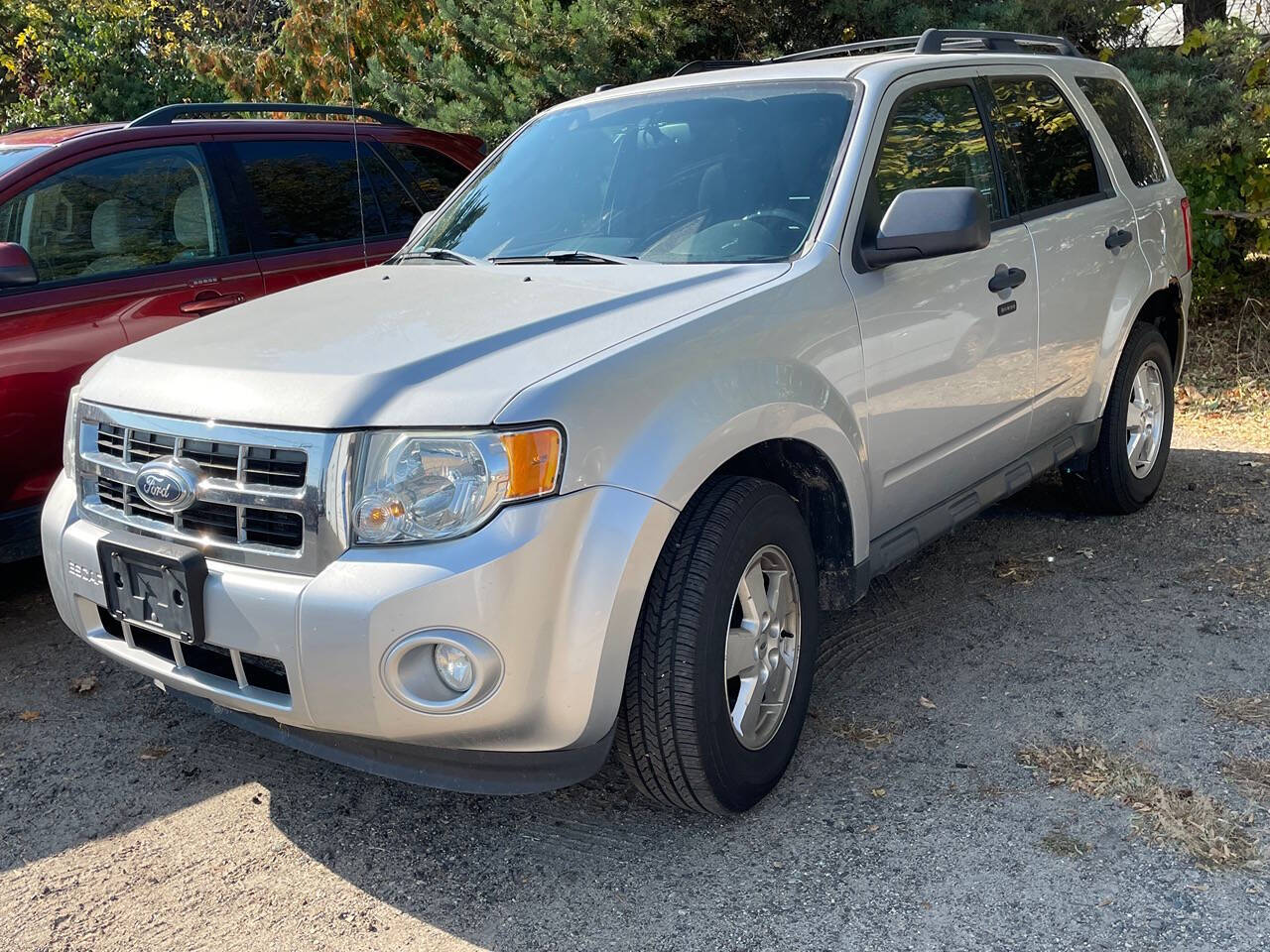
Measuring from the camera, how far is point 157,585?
2814 millimetres

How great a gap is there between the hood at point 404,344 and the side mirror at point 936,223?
0.36 m

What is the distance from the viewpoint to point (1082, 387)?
4.76 meters

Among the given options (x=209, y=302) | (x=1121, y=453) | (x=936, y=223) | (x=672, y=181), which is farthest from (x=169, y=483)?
(x=1121, y=453)

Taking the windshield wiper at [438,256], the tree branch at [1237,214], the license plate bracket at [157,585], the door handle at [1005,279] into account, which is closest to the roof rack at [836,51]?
the door handle at [1005,279]

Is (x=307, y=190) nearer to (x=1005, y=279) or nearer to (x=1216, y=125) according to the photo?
(x=1005, y=279)

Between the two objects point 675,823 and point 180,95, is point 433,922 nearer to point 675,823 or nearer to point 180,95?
point 675,823

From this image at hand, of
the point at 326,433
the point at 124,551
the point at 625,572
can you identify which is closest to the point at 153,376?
the point at 124,551

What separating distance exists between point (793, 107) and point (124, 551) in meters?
2.30

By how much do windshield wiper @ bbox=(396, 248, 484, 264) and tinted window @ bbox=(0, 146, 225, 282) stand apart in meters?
1.43

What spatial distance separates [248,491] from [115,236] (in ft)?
8.90

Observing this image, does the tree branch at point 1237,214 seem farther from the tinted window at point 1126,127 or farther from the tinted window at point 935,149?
the tinted window at point 935,149

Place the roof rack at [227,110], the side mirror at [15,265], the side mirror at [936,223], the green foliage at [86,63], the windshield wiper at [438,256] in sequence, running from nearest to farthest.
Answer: the side mirror at [936,223] < the windshield wiper at [438,256] < the side mirror at [15,265] < the roof rack at [227,110] < the green foliage at [86,63]

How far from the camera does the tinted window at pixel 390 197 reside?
595cm

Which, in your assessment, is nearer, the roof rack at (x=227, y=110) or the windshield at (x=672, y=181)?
the windshield at (x=672, y=181)
